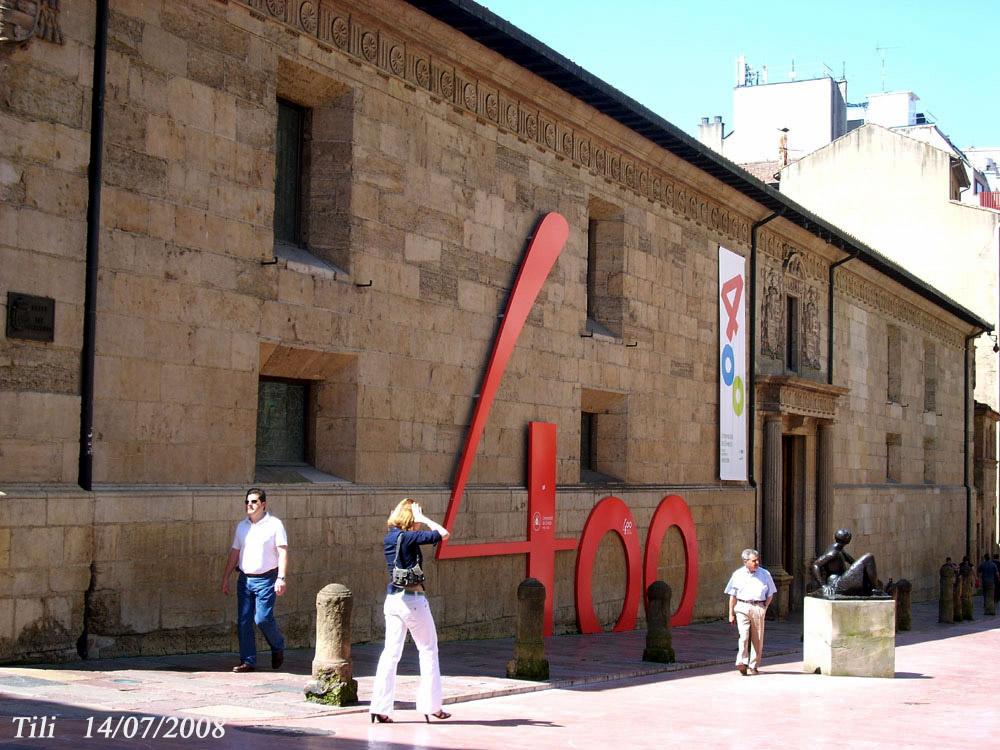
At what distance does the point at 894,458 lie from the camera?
36.0 meters

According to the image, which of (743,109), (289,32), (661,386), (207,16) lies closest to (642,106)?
(661,386)

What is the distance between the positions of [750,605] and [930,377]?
26.8 meters

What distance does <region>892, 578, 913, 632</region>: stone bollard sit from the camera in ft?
81.5

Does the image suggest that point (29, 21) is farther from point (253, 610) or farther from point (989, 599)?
point (989, 599)

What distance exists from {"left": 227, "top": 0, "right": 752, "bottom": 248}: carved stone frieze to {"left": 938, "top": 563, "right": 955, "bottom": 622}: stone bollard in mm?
9673

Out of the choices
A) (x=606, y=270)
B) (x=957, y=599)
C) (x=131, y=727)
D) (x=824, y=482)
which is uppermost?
(x=606, y=270)

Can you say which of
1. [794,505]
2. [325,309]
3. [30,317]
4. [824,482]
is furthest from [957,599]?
[30,317]

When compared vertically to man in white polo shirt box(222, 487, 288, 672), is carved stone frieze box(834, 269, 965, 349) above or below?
above

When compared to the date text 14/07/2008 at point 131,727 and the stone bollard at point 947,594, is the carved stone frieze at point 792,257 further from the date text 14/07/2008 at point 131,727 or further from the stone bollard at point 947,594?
the date text 14/07/2008 at point 131,727

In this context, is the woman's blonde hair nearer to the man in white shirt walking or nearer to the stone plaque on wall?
the stone plaque on wall

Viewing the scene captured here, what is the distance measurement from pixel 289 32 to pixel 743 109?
47910mm

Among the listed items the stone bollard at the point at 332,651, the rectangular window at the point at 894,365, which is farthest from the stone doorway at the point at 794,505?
the stone bollard at the point at 332,651

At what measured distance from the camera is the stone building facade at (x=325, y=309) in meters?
11.1

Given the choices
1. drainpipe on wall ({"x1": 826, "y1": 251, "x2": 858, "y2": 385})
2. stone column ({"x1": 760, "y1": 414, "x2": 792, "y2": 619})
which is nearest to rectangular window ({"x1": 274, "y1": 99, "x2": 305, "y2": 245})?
Result: stone column ({"x1": 760, "y1": 414, "x2": 792, "y2": 619})
